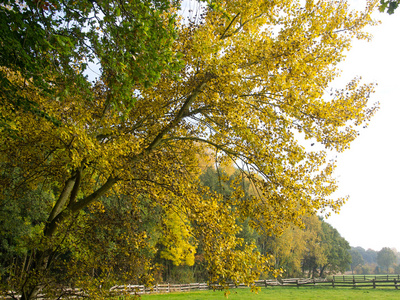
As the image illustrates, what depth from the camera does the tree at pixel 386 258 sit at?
81812mm

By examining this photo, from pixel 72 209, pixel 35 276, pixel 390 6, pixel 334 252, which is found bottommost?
pixel 334 252

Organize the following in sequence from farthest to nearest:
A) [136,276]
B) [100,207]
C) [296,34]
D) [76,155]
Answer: [100,207], [136,276], [296,34], [76,155]

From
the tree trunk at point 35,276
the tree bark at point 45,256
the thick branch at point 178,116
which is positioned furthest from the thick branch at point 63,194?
the thick branch at point 178,116

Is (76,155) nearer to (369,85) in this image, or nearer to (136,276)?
(136,276)

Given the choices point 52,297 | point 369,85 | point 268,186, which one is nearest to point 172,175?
point 268,186

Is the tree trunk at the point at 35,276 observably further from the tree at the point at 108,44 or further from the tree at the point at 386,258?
the tree at the point at 386,258

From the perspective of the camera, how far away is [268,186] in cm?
630

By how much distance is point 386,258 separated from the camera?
269 ft

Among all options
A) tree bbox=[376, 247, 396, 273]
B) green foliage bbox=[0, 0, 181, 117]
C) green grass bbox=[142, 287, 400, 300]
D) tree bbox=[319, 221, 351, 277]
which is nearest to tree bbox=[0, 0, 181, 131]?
green foliage bbox=[0, 0, 181, 117]

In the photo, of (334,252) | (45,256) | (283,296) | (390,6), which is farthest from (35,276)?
(334,252)

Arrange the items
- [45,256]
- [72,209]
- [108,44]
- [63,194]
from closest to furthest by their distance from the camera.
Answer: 1. [108,44]
2. [45,256]
3. [72,209]
4. [63,194]

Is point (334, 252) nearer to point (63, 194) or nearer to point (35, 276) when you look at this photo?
point (63, 194)

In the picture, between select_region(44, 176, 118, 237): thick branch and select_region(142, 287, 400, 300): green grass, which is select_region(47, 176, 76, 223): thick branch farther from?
select_region(142, 287, 400, 300): green grass

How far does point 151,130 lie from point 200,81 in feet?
5.92
